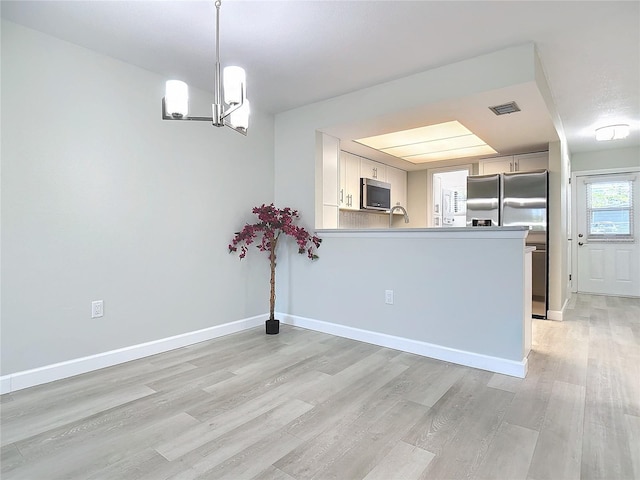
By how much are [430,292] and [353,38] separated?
6.76 feet

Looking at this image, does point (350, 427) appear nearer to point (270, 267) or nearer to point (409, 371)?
point (409, 371)

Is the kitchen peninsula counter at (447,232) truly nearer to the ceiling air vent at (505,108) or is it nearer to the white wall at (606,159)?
the ceiling air vent at (505,108)

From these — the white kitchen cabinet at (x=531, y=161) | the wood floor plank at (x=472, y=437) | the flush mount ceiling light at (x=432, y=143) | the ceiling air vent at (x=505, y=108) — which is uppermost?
the flush mount ceiling light at (x=432, y=143)

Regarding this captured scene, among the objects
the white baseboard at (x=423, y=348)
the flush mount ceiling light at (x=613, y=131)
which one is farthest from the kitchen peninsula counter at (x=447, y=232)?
the flush mount ceiling light at (x=613, y=131)

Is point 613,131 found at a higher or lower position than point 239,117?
higher

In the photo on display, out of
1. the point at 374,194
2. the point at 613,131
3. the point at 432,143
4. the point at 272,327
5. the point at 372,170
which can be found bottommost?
the point at 272,327

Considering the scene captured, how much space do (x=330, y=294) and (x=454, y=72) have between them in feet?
7.60

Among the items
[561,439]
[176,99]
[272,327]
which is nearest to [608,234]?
[561,439]

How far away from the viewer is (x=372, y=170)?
5430 mm

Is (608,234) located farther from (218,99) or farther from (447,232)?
(218,99)

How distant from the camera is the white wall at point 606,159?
18.7 ft

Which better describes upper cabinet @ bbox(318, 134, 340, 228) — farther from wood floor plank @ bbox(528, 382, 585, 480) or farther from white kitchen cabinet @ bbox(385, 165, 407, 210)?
wood floor plank @ bbox(528, 382, 585, 480)

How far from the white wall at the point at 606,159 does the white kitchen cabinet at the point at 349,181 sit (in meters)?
4.00

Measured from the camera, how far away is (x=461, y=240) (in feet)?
9.43
